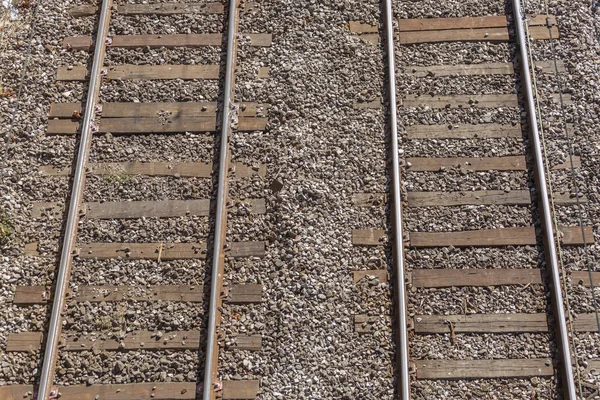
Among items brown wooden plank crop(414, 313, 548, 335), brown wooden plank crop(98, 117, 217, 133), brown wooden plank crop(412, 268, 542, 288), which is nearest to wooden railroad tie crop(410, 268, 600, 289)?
brown wooden plank crop(412, 268, 542, 288)

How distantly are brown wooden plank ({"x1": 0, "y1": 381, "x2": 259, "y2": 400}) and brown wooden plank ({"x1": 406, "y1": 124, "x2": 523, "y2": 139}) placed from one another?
2901 mm

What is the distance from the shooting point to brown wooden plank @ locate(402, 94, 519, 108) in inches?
256

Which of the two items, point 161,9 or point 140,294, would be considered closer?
point 140,294

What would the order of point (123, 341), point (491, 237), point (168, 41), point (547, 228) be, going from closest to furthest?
point (123, 341) < point (547, 228) < point (491, 237) < point (168, 41)

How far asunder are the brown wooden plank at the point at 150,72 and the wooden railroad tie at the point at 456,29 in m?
1.66

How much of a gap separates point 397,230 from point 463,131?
133cm

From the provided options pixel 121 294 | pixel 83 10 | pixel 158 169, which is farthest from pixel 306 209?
pixel 83 10

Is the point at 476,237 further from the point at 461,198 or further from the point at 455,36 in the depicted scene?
the point at 455,36

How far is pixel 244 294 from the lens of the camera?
18.8 feet

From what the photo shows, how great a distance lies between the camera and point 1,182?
6.26m

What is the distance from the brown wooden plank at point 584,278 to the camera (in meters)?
5.74

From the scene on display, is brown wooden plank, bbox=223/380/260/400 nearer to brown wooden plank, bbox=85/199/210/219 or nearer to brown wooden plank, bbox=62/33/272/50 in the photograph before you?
brown wooden plank, bbox=85/199/210/219

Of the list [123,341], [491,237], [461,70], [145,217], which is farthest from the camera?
[461,70]

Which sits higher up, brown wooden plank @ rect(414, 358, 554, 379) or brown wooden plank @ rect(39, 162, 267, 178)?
brown wooden plank @ rect(39, 162, 267, 178)
